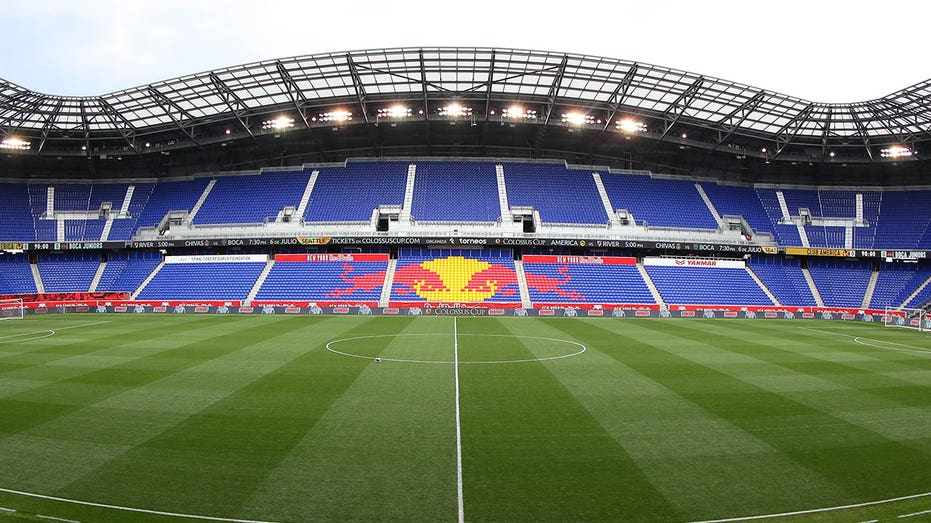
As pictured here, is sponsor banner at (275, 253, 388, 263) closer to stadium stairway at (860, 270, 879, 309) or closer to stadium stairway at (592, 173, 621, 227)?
stadium stairway at (592, 173, 621, 227)

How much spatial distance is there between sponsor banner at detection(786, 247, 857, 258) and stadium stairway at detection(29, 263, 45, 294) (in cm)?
7416

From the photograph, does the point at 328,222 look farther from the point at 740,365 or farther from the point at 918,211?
the point at 918,211

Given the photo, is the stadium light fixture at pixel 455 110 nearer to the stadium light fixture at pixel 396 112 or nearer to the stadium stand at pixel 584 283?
the stadium light fixture at pixel 396 112

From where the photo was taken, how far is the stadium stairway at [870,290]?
49.5 metres

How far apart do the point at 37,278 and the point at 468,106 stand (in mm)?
46441

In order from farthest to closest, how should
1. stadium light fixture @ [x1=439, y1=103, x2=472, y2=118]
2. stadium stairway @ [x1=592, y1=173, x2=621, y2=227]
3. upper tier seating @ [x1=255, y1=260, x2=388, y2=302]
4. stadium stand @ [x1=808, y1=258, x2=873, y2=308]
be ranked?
stadium stairway @ [x1=592, y1=173, x2=621, y2=227] → stadium light fixture @ [x1=439, y1=103, x2=472, y2=118] → stadium stand @ [x1=808, y1=258, x2=873, y2=308] → upper tier seating @ [x1=255, y1=260, x2=388, y2=302]

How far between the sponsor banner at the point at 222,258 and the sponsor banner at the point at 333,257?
1.83 meters

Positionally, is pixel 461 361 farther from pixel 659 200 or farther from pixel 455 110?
pixel 659 200

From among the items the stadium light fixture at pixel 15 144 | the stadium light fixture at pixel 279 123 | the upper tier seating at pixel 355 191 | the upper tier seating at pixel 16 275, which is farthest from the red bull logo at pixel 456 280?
the stadium light fixture at pixel 15 144

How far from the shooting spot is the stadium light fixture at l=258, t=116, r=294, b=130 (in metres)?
52.5

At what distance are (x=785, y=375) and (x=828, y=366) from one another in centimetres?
341

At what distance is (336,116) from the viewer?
2069 inches

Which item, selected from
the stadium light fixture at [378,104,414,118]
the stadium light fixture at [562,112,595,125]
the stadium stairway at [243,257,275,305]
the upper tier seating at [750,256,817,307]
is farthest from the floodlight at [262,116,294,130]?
the upper tier seating at [750,256,817,307]

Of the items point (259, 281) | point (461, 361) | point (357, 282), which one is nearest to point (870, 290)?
point (357, 282)
